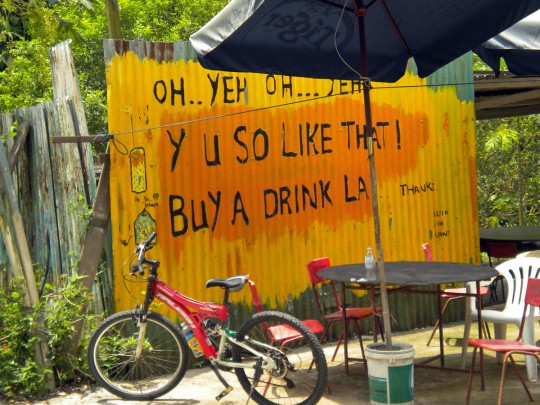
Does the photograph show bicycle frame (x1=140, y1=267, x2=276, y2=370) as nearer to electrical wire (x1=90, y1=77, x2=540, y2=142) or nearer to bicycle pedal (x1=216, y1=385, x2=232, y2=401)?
bicycle pedal (x1=216, y1=385, x2=232, y2=401)

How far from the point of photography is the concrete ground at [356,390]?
19.1 feet

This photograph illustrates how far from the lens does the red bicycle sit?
5.51 metres

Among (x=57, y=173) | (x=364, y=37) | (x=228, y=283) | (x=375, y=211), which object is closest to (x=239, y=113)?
(x=57, y=173)

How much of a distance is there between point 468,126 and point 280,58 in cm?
343

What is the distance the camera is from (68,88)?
6.67 meters

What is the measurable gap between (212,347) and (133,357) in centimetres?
82

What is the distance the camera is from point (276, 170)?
7.50 m

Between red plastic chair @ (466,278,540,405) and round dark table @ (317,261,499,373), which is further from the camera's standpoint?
round dark table @ (317,261,499,373)

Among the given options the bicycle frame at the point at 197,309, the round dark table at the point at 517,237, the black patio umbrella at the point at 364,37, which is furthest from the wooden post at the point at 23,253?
the round dark table at the point at 517,237

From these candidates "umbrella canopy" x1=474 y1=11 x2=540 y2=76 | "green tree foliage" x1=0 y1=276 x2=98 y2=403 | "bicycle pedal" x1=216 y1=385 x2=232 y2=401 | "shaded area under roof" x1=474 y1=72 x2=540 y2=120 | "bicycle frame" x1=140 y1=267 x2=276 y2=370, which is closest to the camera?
"bicycle pedal" x1=216 y1=385 x2=232 y2=401

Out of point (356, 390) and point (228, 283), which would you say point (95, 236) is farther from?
point (356, 390)

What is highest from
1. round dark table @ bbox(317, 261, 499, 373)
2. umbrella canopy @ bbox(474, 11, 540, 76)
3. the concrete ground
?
umbrella canopy @ bbox(474, 11, 540, 76)

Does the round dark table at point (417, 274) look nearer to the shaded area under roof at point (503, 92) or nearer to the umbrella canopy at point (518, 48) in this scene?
the umbrella canopy at point (518, 48)

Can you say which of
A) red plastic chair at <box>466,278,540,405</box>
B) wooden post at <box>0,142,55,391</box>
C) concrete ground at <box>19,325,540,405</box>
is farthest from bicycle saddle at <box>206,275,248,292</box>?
red plastic chair at <box>466,278,540,405</box>
